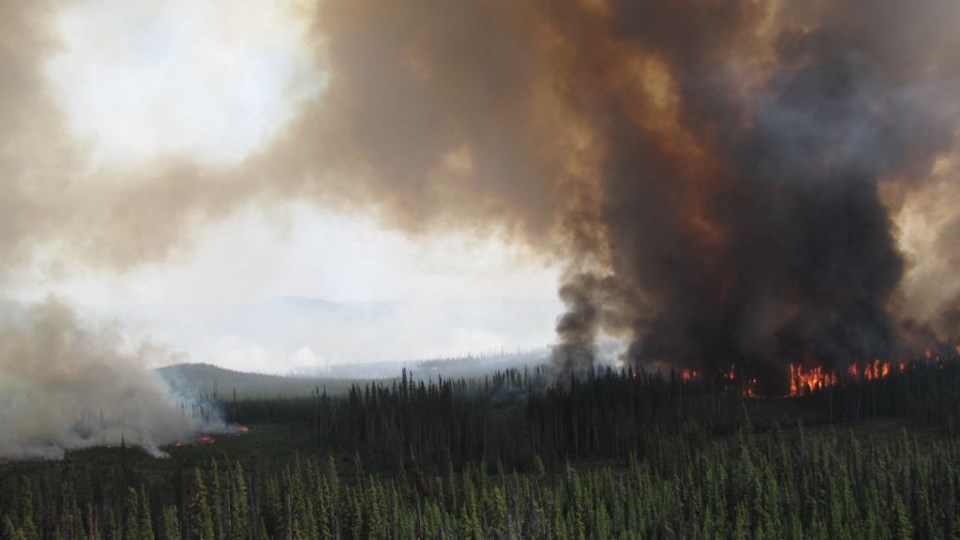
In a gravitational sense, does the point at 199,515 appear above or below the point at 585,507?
above

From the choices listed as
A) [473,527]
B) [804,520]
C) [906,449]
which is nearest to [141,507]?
[473,527]

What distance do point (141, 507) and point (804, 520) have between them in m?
129

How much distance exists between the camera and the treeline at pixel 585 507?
480ft

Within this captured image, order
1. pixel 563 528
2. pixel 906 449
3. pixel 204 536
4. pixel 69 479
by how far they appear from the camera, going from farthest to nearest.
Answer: pixel 69 479, pixel 906 449, pixel 204 536, pixel 563 528

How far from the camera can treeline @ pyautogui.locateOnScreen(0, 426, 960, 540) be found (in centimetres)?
14638

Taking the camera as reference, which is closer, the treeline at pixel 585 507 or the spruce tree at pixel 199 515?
the treeline at pixel 585 507

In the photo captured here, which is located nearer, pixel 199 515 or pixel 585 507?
pixel 585 507

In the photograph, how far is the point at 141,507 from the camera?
18000 cm

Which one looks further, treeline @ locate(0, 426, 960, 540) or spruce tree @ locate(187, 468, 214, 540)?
spruce tree @ locate(187, 468, 214, 540)

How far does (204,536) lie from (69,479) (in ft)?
165

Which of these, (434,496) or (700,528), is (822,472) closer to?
(700,528)

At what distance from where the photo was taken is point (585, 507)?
161 meters

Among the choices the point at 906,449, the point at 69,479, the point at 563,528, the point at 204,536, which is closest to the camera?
the point at 563,528

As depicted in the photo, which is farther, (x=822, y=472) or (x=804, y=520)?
(x=822, y=472)
